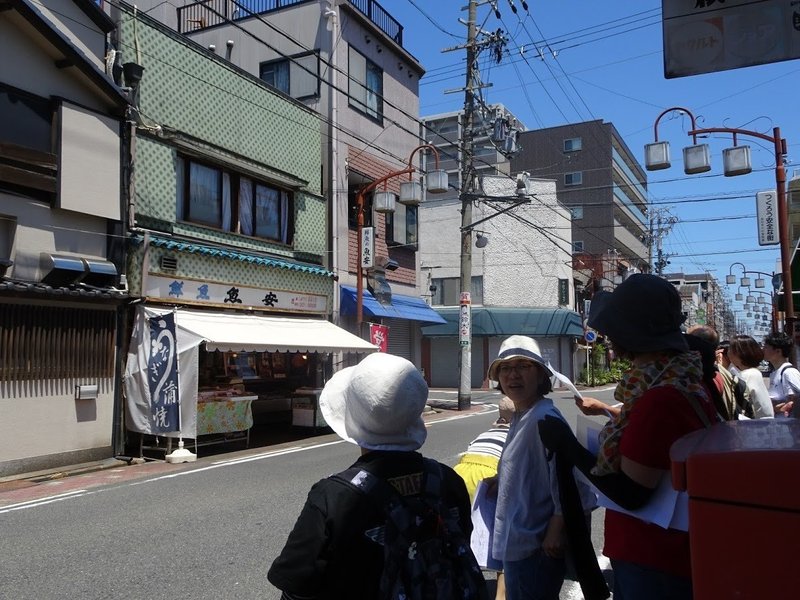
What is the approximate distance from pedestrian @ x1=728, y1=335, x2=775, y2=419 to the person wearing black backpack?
12.7 feet

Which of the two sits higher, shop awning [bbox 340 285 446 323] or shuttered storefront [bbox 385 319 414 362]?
shop awning [bbox 340 285 446 323]

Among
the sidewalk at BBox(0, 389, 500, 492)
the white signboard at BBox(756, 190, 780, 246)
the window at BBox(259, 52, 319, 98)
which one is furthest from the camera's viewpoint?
the window at BBox(259, 52, 319, 98)

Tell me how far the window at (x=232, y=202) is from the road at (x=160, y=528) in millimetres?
5375

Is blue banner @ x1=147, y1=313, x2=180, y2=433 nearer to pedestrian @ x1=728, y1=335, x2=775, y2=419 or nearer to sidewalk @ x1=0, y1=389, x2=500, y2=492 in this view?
sidewalk @ x1=0, y1=389, x2=500, y2=492

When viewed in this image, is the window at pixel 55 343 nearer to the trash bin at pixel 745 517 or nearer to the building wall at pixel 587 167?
the trash bin at pixel 745 517

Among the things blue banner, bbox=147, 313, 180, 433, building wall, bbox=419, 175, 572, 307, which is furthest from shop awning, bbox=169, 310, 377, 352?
building wall, bbox=419, 175, 572, 307

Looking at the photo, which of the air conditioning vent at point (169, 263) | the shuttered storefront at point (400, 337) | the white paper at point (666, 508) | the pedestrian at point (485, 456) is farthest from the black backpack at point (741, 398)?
the shuttered storefront at point (400, 337)

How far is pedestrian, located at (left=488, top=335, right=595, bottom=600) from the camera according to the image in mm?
2834

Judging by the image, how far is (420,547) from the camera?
1.90 m

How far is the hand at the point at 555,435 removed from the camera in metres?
2.49

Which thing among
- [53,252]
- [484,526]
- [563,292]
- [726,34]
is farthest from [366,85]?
[563,292]

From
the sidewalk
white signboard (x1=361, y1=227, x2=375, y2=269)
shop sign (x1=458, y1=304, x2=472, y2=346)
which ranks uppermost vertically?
white signboard (x1=361, y1=227, x2=375, y2=269)

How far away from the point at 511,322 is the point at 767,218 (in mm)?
16269

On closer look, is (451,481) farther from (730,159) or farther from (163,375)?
Answer: (730,159)
